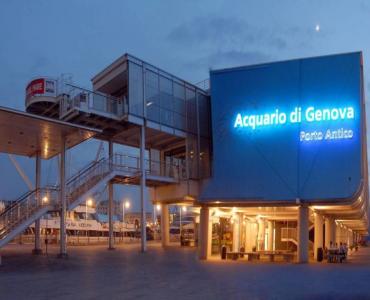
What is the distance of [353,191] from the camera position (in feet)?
104

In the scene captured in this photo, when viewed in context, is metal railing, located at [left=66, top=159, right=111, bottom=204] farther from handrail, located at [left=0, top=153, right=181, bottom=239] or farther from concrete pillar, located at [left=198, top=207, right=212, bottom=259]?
concrete pillar, located at [left=198, top=207, right=212, bottom=259]

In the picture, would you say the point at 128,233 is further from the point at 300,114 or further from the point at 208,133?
the point at 300,114

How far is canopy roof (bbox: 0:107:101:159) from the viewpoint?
27.1m

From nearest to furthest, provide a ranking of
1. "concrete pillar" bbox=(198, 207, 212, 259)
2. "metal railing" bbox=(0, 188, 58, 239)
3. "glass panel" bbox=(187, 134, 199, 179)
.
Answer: "metal railing" bbox=(0, 188, 58, 239), "concrete pillar" bbox=(198, 207, 212, 259), "glass panel" bbox=(187, 134, 199, 179)

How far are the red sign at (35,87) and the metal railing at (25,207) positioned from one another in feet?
32.6

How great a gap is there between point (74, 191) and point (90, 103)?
6.85 meters

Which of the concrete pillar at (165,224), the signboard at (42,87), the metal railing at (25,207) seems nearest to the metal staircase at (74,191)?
the metal railing at (25,207)

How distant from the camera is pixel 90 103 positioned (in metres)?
38.3

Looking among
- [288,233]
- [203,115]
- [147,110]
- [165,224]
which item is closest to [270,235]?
[288,233]

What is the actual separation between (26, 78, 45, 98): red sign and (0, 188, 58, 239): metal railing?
9.93 metres

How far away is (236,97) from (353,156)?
9820mm

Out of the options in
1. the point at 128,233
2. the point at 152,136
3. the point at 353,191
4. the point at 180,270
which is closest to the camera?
the point at 180,270

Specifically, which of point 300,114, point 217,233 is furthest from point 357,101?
point 217,233

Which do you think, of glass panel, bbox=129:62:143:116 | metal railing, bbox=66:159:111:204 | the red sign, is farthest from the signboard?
metal railing, bbox=66:159:111:204
